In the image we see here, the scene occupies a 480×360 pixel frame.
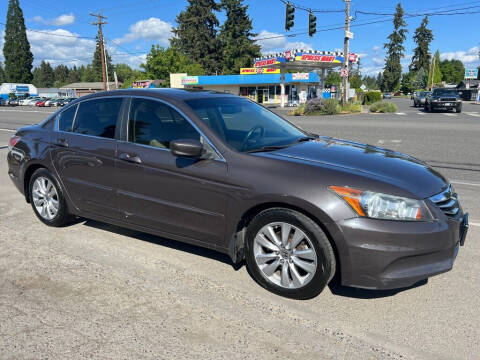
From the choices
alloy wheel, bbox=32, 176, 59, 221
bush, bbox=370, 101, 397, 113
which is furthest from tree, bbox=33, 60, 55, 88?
alloy wheel, bbox=32, 176, 59, 221

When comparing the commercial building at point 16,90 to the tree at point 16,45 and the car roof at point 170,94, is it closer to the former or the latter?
the tree at point 16,45

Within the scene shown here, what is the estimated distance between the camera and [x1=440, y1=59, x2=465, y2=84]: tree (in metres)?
137

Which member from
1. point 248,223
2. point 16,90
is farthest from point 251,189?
point 16,90

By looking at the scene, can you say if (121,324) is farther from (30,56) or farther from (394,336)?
(30,56)

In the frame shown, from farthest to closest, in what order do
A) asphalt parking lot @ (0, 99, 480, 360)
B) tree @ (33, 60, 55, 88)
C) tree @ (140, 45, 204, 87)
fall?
tree @ (33, 60, 55, 88) < tree @ (140, 45, 204, 87) < asphalt parking lot @ (0, 99, 480, 360)

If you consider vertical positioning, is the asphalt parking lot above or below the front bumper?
below

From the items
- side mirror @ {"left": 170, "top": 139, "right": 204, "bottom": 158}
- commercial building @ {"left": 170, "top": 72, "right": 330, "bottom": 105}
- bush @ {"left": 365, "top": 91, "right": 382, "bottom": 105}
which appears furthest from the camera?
commercial building @ {"left": 170, "top": 72, "right": 330, "bottom": 105}

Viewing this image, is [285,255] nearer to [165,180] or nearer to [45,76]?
[165,180]

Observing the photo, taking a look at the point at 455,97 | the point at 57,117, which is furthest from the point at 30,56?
the point at 57,117

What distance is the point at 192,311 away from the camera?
308 cm

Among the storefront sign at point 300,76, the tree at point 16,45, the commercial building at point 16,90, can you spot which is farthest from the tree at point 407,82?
the tree at point 16,45

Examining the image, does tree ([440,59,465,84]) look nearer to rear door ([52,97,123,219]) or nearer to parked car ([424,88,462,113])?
parked car ([424,88,462,113])

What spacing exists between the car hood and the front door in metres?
0.65

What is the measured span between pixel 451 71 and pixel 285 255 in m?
156
